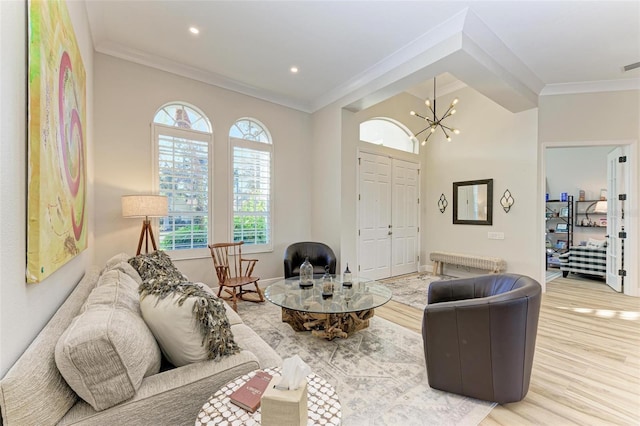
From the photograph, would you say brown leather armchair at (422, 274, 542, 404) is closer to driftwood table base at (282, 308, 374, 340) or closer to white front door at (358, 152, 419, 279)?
driftwood table base at (282, 308, 374, 340)

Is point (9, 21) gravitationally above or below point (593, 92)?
below

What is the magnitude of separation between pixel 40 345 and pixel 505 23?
441 cm

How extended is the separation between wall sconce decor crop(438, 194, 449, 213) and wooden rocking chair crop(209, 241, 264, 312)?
13.4ft

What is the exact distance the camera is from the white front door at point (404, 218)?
556cm

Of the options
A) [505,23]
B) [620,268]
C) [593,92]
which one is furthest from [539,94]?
[620,268]

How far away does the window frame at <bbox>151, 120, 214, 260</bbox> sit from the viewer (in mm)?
3703

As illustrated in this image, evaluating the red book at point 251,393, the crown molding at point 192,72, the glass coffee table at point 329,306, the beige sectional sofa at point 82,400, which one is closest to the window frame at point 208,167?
the crown molding at point 192,72

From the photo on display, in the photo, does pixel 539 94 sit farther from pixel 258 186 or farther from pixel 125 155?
pixel 125 155

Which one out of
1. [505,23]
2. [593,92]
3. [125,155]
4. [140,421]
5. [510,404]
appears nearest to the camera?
[140,421]

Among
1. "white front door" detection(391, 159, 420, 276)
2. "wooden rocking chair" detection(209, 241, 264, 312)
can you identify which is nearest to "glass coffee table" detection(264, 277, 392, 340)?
"wooden rocking chair" detection(209, 241, 264, 312)

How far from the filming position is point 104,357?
3.37 feet

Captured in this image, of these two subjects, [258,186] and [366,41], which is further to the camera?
[258,186]

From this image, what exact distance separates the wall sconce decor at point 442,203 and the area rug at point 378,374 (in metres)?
3.47

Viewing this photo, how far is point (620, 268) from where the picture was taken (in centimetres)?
442
